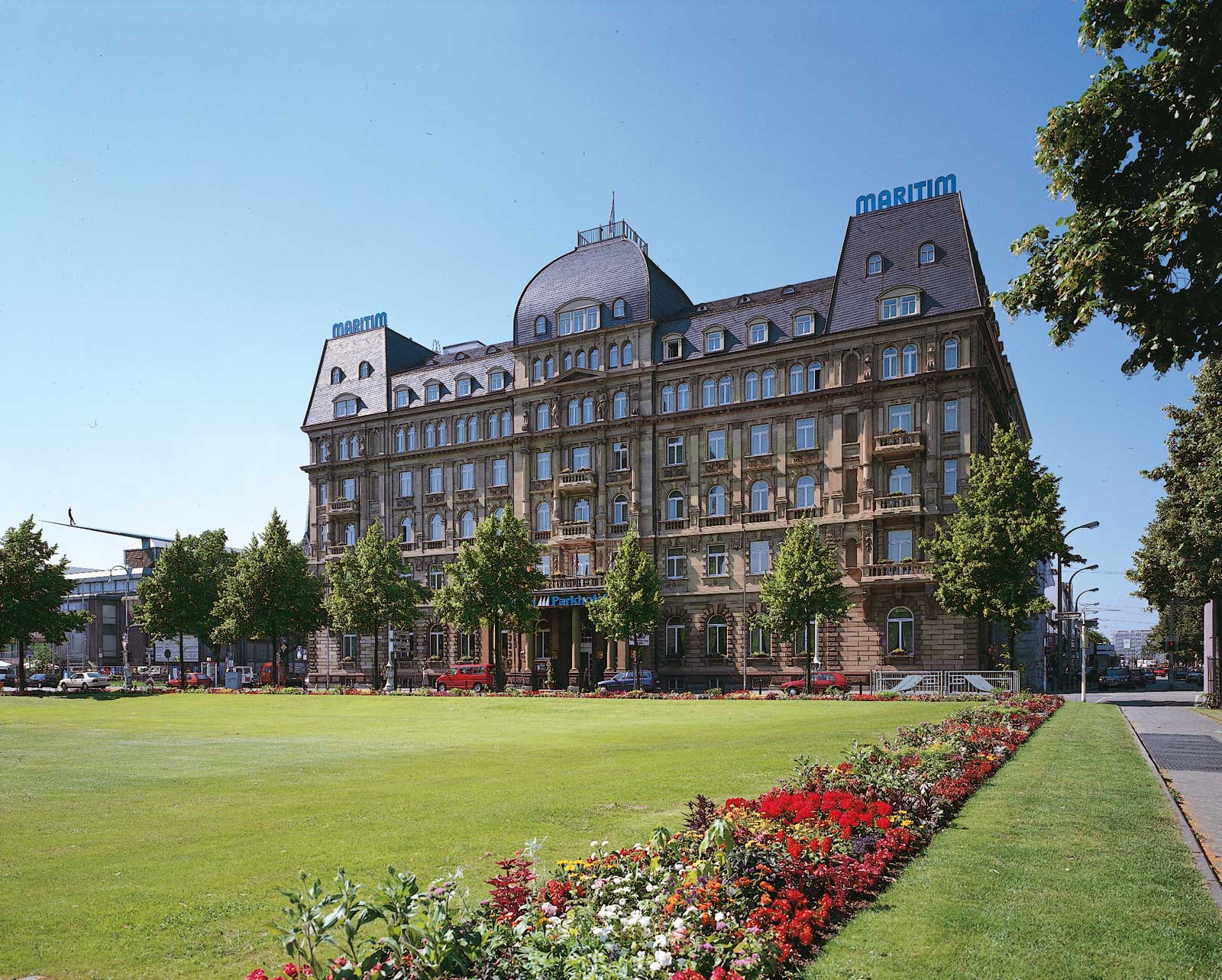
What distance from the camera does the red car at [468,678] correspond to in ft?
196

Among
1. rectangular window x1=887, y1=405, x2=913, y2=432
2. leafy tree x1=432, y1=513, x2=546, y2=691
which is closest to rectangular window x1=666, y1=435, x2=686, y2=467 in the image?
leafy tree x1=432, y1=513, x2=546, y2=691

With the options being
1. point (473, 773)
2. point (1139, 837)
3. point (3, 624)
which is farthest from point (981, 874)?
point (3, 624)

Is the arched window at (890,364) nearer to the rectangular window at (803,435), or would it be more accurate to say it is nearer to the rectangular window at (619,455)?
the rectangular window at (803,435)

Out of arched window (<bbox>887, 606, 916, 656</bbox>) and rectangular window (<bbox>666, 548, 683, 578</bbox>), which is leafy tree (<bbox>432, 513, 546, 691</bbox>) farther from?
arched window (<bbox>887, 606, 916, 656</bbox>)

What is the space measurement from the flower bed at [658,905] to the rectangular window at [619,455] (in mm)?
52813

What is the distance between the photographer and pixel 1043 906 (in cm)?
Answer: 829

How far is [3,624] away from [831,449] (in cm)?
5590

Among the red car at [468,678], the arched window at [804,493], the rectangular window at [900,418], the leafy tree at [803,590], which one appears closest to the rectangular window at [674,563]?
the arched window at [804,493]

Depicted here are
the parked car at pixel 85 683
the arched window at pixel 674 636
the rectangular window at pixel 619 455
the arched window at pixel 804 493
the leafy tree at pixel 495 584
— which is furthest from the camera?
the parked car at pixel 85 683

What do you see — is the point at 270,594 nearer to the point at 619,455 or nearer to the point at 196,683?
the point at 196,683

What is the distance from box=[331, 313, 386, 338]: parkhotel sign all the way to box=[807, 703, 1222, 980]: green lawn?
75809mm

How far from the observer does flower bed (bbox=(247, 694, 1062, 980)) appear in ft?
18.3

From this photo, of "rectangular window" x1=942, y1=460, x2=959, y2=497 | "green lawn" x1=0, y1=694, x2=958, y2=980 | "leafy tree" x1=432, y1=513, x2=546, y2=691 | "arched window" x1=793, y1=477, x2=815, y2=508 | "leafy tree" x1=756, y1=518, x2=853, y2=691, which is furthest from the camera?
"arched window" x1=793, y1=477, x2=815, y2=508

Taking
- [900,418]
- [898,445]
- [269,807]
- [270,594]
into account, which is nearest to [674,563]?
[898,445]
